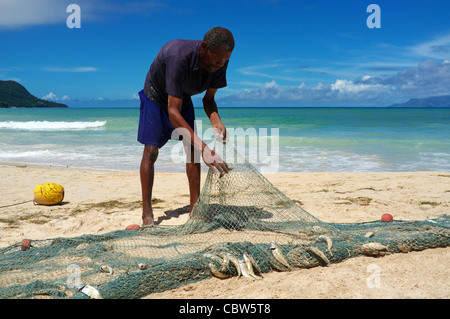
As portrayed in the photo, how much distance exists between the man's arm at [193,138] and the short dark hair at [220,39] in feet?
1.93

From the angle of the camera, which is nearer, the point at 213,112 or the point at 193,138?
the point at 193,138

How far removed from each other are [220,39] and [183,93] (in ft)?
2.71

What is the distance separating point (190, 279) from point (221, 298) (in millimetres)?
315

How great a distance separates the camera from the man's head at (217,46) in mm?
2928

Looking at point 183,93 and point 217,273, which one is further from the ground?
point 183,93

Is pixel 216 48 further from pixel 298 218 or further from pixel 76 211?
pixel 76 211

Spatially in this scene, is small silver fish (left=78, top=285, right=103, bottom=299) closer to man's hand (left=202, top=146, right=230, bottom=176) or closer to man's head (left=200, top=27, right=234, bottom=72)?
man's hand (left=202, top=146, right=230, bottom=176)

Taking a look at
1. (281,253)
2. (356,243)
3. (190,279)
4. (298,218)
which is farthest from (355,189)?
(190,279)

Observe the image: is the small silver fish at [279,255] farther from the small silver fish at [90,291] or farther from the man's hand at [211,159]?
the small silver fish at [90,291]

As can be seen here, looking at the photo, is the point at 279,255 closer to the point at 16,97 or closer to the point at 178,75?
the point at 178,75

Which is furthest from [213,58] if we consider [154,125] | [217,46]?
[154,125]

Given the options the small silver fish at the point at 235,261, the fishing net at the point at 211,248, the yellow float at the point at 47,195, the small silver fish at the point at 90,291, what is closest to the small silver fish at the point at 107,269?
the fishing net at the point at 211,248

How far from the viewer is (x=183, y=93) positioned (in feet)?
11.7

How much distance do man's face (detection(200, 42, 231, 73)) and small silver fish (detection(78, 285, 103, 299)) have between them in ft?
6.72
